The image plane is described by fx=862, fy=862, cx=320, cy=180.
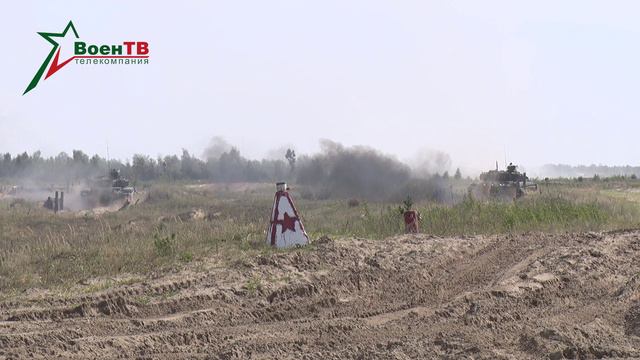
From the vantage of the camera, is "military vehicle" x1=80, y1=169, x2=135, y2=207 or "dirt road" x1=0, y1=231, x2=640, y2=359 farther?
"military vehicle" x1=80, y1=169, x2=135, y2=207

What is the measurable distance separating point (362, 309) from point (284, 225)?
492 cm

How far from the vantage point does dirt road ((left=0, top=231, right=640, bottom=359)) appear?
8430mm

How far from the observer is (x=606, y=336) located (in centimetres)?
903

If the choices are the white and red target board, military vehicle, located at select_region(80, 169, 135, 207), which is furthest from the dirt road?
military vehicle, located at select_region(80, 169, 135, 207)

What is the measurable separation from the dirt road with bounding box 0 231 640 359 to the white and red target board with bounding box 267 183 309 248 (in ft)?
1.91

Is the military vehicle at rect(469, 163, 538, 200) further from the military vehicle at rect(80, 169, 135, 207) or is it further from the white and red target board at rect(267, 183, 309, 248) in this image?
A: the white and red target board at rect(267, 183, 309, 248)

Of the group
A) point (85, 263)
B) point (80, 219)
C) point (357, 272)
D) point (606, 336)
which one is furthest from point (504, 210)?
point (80, 219)

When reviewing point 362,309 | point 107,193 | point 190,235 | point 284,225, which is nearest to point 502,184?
point 107,193

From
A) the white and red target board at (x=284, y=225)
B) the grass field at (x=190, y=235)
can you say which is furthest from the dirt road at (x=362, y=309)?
the grass field at (x=190, y=235)

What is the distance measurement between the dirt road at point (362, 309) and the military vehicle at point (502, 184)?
22.2 metres

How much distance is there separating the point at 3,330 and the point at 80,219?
23898mm

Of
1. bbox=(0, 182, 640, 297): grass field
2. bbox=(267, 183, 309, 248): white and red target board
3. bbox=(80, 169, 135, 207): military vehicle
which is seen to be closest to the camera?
bbox=(0, 182, 640, 297): grass field

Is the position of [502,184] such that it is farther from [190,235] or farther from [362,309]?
[362,309]

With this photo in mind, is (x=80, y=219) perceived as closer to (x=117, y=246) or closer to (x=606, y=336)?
(x=117, y=246)
